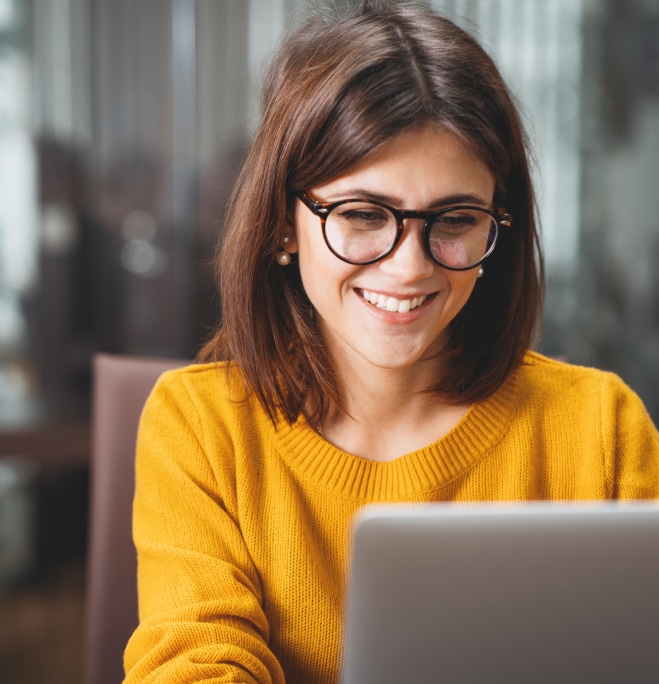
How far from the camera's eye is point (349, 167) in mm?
951

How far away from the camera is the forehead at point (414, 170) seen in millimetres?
940

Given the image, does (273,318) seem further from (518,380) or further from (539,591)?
(539,591)

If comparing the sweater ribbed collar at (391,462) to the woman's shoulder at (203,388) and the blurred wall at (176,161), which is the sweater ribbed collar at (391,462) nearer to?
the woman's shoulder at (203,388)

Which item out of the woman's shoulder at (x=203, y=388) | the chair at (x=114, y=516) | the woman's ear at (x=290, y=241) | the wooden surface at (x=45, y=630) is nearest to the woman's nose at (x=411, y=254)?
the woman's ear at (x=290, y=241)

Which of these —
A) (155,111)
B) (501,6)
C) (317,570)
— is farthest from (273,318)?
(501,6)

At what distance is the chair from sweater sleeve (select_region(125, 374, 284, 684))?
13 centimetres

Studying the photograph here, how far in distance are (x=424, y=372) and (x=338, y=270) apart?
0.77 ft

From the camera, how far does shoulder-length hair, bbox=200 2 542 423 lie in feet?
3.14

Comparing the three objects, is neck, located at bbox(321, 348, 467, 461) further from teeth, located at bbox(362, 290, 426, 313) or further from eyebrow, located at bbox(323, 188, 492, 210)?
eyebrow, located at bbox(323, 188, 492, 210)

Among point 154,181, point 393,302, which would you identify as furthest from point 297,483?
point 154,181

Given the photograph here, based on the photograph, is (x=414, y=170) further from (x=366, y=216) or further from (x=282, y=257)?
(x=282, y=257)

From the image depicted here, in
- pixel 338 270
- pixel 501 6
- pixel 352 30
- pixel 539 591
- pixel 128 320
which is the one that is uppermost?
pixel 501 6

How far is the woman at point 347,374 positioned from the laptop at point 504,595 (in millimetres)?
303

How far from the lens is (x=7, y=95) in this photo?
9.65 ft
